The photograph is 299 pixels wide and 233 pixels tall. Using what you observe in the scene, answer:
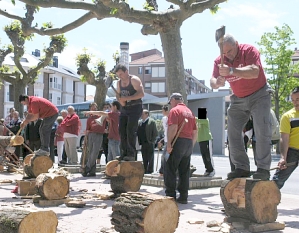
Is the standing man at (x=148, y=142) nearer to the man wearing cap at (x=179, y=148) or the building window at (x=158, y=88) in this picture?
the man wearing cap at (x=179, y=148)

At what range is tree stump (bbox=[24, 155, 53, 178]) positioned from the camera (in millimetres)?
9766

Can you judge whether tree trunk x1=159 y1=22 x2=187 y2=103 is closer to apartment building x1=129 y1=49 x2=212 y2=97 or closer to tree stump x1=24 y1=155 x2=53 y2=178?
tree stump x1=24 y1=155 x2=53 y2=178

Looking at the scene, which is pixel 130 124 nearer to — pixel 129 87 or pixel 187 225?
pixel 129 87

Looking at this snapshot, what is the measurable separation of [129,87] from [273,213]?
12.4 ft

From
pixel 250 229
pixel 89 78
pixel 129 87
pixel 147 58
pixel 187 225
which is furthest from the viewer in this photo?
pixel 147 58

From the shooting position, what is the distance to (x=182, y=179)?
8.08 meters

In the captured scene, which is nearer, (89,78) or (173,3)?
(173,3)

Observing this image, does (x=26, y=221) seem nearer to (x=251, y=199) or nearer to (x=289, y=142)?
(x=251, y=199)

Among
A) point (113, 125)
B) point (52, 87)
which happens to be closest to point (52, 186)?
point (113, 125)

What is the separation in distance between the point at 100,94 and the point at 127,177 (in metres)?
9.96

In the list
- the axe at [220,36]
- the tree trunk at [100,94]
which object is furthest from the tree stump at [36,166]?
the tree trunk at [100,94]

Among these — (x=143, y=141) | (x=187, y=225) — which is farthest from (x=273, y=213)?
(x=143, y=141)

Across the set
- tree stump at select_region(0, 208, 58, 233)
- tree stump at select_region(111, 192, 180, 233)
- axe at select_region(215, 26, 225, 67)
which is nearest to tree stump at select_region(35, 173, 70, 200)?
tree stump at select_region(111, 192, 180, 233)

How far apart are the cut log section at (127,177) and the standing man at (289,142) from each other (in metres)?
2.75
